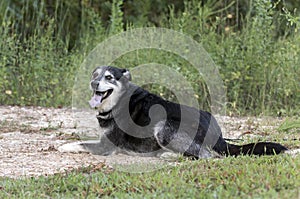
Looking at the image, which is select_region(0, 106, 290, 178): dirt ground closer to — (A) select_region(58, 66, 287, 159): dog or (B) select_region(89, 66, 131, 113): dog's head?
(A) select_region(58, 66, 287, 159): dog

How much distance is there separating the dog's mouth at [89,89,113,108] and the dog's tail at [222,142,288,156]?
1.46m

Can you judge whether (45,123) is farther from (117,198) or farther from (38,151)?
(117,198)

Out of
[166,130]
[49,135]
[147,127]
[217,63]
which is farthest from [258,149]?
[217,63]

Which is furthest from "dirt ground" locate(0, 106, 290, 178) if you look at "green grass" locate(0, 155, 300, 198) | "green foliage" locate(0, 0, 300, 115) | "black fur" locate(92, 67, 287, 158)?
"green foliage" locate(0, 0, 300, 115)

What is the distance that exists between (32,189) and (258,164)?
6.66 ft

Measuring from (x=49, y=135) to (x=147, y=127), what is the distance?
176 centimetres

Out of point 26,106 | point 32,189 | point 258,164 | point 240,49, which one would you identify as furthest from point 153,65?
point 32,189

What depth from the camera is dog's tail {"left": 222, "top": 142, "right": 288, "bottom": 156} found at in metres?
5.63

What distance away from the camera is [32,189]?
462cm

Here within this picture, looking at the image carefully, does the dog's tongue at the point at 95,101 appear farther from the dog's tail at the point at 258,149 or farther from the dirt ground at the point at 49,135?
the dog's tail at the point at 258,149

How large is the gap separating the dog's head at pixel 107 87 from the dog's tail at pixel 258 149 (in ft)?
4.57

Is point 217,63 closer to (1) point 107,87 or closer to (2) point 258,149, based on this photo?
(1) point 107,87

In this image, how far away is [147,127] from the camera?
6.04 m

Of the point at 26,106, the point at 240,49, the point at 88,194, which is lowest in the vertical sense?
the point at 26,106
